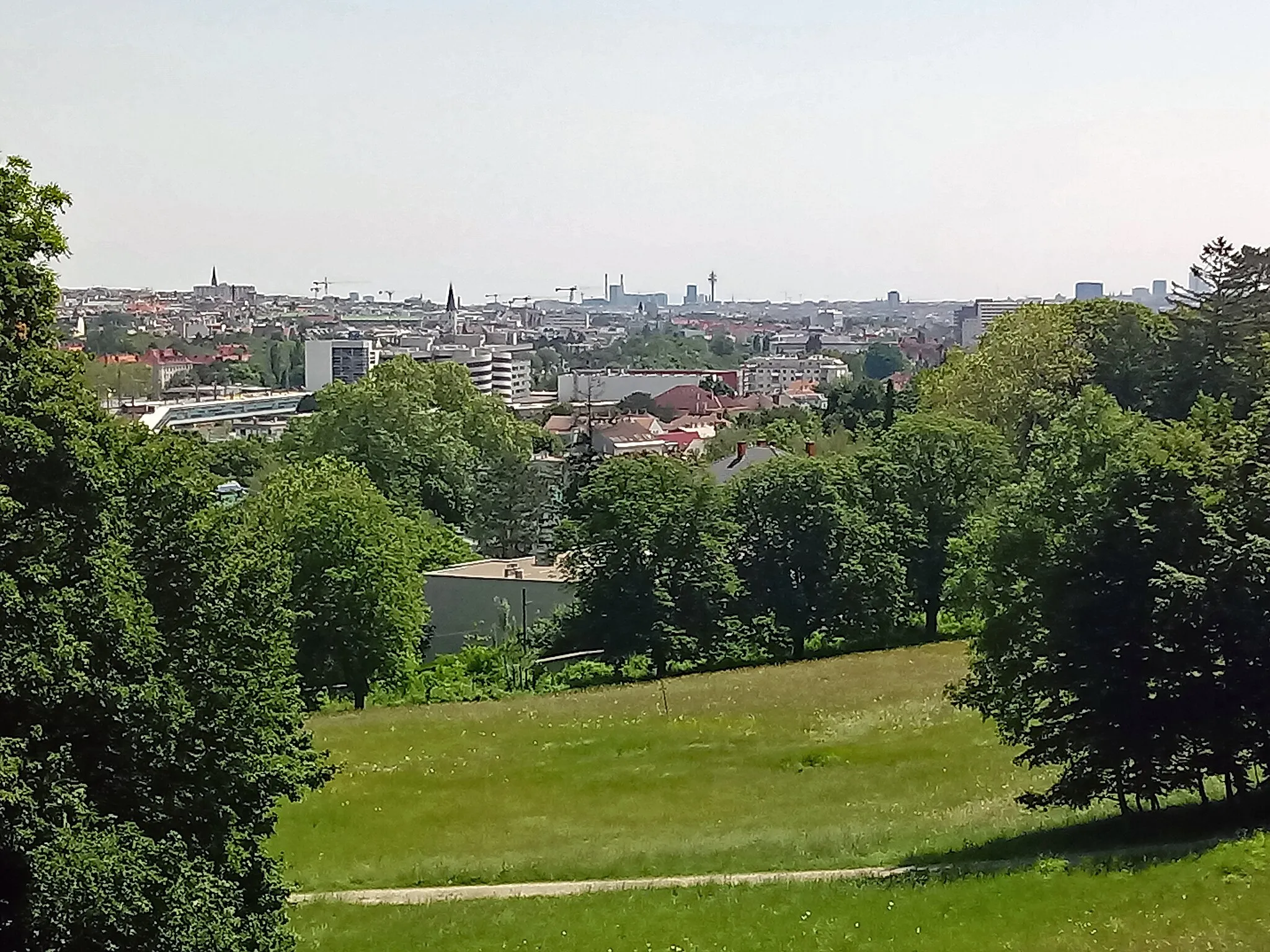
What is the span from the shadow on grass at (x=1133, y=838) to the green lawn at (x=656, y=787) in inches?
28.0

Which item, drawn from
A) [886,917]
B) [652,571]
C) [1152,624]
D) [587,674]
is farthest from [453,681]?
[886,917]

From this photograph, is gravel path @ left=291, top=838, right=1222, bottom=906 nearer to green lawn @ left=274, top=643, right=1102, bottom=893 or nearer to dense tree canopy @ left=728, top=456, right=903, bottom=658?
green lawn @ left=274, top=643, right=1102, bottom=893

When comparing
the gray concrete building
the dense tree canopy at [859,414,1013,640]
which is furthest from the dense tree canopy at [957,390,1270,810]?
the gray concrete building

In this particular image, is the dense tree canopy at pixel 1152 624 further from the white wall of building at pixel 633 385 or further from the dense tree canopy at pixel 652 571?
the white wall of building at pixel 633 385

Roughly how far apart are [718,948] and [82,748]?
6569 millimetres

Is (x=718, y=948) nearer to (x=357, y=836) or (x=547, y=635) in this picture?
(x=357, y=836)

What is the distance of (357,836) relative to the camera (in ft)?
82.0

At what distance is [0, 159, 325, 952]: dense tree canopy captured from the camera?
1170 centimetres

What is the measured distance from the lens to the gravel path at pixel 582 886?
1877 cm

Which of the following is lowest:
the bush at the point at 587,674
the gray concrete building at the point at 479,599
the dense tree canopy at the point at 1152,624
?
the bush at the point at 587,674

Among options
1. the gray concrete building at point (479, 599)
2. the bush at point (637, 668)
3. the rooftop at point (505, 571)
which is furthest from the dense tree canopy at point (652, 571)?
the gray concrete building at point (479, 599)

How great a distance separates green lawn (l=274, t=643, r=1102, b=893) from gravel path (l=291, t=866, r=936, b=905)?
1.38 ft

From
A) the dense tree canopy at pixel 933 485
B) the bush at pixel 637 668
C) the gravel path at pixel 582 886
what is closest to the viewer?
the gravel path at pixel 582 886

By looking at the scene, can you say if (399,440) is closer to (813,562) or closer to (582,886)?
(813,562)
